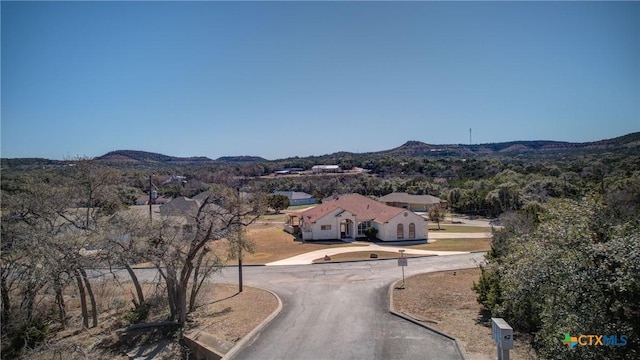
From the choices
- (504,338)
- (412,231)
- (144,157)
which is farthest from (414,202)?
(144,157)

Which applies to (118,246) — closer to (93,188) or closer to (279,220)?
(93,188)

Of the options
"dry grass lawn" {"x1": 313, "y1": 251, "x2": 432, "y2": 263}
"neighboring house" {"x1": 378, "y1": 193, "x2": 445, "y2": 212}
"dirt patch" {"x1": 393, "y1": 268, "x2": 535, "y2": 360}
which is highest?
"neighboring house" {"x1": 378, "y1": 193, "x2": 445, "y2": 212}

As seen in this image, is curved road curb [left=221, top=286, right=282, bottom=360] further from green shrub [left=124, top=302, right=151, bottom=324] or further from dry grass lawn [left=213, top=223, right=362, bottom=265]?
dry grass lawn [left=213, top=223, right=362, bottom=265]

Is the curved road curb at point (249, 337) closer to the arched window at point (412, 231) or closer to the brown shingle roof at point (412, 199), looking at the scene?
the arched window at point (412, 231)

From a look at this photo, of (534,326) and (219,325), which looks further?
(219,325)

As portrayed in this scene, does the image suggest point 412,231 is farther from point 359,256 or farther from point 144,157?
point 144,157

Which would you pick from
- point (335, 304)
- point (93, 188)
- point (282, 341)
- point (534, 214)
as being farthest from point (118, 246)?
point (534, 214)

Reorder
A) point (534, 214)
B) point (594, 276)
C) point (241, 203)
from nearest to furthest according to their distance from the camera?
point (594, 276) < point (241, 203) < point (534, 214)

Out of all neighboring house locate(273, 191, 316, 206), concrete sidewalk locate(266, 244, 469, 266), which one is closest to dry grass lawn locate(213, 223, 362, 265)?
concrete sidewalk locate(266, 244, 469, 266)

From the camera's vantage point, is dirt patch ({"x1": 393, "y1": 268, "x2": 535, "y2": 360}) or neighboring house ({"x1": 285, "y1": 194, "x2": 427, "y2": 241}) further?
neighboring house ({"x1": 285, "y1": 194, "x2": 427, "y2": 241})
